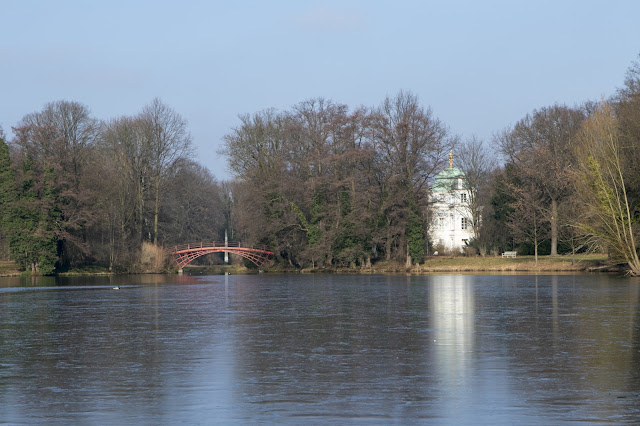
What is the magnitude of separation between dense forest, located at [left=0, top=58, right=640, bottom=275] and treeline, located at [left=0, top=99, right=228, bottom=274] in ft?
0.39

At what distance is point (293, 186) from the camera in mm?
73312

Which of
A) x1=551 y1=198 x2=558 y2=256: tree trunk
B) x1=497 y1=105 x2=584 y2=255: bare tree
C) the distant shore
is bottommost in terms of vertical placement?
the distant shore

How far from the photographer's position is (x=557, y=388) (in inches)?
558

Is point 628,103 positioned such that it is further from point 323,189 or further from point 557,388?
point 557,388

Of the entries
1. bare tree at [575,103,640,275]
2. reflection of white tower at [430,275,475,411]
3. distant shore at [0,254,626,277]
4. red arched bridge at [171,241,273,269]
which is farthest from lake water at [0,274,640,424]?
red arched bridge at [171,241,273,269]

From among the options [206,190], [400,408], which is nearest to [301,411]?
[400,408]

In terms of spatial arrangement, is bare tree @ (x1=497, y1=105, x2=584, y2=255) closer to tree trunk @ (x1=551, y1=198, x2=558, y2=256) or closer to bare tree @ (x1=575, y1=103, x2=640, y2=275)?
tree trunk @ (x1=551, y1=198, x2=558, y2=256)

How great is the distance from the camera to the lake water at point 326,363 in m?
12.6

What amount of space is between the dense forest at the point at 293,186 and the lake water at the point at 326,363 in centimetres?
3810

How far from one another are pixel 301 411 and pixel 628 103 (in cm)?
4591

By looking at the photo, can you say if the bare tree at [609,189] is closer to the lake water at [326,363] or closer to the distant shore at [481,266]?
the distant shore at [481,266]

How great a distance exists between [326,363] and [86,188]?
57095mm

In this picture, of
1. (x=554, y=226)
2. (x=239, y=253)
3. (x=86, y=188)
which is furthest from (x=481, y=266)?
(x=86, y=188)

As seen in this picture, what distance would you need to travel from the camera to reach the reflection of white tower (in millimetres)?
14589
